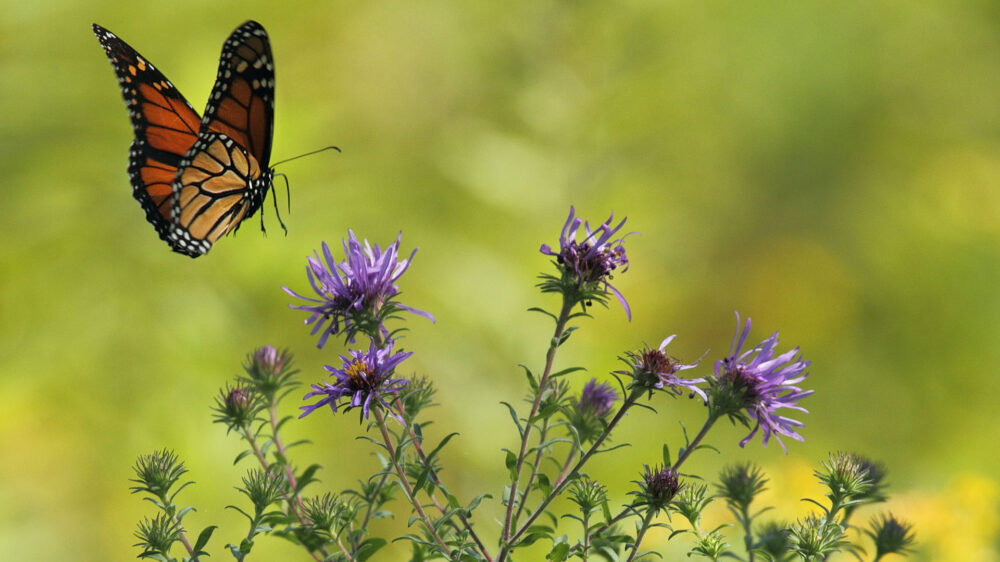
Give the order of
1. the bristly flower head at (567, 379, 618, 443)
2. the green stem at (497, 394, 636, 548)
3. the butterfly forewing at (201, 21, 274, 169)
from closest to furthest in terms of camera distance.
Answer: the green stem at (497, 394, 636, 548)
the bristly flower head at (567, 379, 618, 443)
the butterfly forewing at (201, 21, 274, 169)

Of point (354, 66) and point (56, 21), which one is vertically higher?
point (354, 66)

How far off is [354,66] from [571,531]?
1.71 meters

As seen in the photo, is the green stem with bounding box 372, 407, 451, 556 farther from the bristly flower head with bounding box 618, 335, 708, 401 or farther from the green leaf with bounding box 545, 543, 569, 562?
the bristly flower head with bounding box 618, 335, 708, 401

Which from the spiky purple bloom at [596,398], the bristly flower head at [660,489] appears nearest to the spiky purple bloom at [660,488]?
the bristly flower head at [660,489]

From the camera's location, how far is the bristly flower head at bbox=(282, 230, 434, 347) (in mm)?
760

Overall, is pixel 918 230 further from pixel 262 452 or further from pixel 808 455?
pixel 262 452

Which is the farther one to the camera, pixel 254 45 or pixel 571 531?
pixel 571 531

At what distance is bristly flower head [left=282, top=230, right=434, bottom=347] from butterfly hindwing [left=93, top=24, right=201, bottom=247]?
21.1 inches

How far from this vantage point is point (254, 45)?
112cm

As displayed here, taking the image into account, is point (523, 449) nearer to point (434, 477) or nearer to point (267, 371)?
point (434, 477)

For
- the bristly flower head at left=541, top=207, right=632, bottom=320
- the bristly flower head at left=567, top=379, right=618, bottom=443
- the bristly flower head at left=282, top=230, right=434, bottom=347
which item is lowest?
the bristly flower head at left=567, top=379, right=618, bottom=443

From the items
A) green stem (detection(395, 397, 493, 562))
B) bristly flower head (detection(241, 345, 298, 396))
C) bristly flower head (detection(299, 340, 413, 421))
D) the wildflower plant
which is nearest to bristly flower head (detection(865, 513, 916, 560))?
the wildflower plant

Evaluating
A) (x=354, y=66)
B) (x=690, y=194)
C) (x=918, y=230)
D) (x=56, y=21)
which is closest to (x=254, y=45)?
(x=56, y=21)

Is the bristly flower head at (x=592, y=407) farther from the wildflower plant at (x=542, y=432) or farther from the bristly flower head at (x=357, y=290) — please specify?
the bristly flower head at (x=357, y=290)
